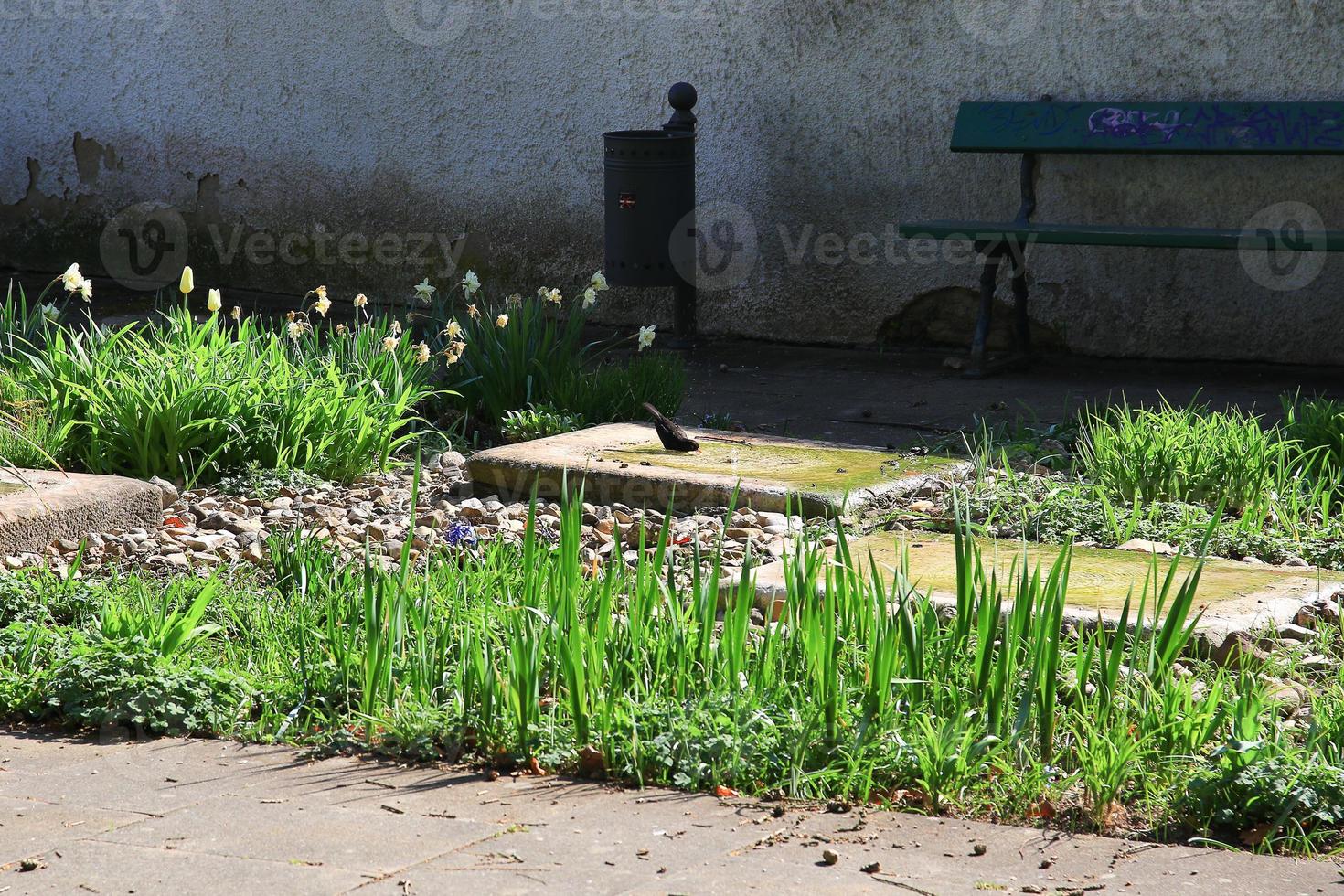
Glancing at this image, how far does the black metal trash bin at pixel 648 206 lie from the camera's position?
671cm

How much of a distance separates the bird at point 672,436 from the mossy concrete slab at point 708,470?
21mm

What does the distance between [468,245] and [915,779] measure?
5.88 m

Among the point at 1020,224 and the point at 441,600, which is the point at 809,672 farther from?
the point at 1020,224

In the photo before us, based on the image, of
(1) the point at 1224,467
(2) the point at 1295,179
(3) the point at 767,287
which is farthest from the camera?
(3) the point at 767,287

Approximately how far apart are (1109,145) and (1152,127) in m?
0.17

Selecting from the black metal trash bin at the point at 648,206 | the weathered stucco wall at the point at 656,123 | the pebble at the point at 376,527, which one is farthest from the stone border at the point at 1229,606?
the black metal trash bin at the point at 648,206

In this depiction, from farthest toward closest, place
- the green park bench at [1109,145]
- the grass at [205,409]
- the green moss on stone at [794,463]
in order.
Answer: the green park bench at [1109,145] → the grass at [205,409] → the green moss on stone at [794,463]

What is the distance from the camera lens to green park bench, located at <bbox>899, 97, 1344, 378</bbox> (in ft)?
19.2

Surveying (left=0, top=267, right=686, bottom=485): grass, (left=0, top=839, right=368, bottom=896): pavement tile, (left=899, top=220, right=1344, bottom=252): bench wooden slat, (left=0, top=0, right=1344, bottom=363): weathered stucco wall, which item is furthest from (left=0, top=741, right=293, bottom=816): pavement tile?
(left=0, top=0, right=1344, bottom=363): weathered stucco wall

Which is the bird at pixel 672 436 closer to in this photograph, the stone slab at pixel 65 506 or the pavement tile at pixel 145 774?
the stone slab at pixel 65 506

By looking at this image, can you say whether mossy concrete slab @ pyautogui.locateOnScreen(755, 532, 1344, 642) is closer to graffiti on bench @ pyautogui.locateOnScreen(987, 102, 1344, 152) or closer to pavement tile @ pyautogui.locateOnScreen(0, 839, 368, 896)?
pavement tile @ pyautogui.locateOnScreen(0, 839, 368, 896)

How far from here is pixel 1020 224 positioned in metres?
6.21

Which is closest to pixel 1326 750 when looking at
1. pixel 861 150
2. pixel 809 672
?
pixel 809 672

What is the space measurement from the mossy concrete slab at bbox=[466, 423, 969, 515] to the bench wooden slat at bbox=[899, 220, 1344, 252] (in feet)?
5.58
